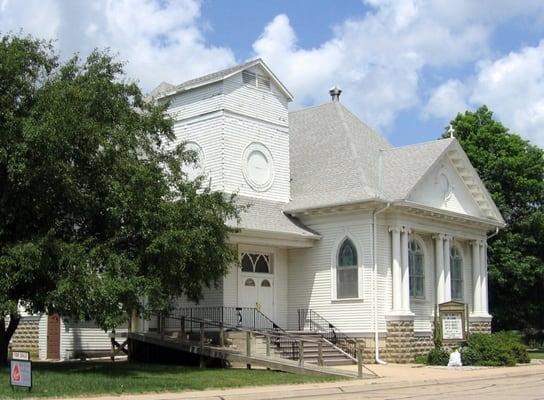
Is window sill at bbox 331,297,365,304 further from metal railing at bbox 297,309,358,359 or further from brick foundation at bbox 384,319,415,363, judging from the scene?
brick foundation at bbox 384,319,415,363

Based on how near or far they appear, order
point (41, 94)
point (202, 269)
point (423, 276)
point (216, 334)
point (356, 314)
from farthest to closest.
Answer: point (423, 276) → point (356, 314) → point (216, 334) → point (202, 269) → point (41, 94)

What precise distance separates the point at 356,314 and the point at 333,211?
13.2 feet

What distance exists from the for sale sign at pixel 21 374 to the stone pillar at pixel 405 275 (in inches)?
655

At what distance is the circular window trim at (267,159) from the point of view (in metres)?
33.1

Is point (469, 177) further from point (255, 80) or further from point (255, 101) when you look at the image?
point (255, 80)

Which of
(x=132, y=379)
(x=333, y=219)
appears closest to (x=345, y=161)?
(x=333, y=219)

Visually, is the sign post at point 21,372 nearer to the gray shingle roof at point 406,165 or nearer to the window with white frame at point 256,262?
the window with white frame at point 256,262

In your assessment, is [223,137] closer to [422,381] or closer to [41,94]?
[41,94]

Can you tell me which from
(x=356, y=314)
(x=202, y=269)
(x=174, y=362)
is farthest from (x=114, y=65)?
(x=356, y=314)

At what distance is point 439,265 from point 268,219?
7511 millimetres

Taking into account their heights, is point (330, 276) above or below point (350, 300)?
above

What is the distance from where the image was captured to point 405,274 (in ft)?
103

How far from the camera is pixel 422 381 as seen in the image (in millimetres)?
23156

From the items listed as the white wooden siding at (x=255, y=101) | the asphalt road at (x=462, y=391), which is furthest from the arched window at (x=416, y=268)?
the asphalt road at (x=462, y=391)
